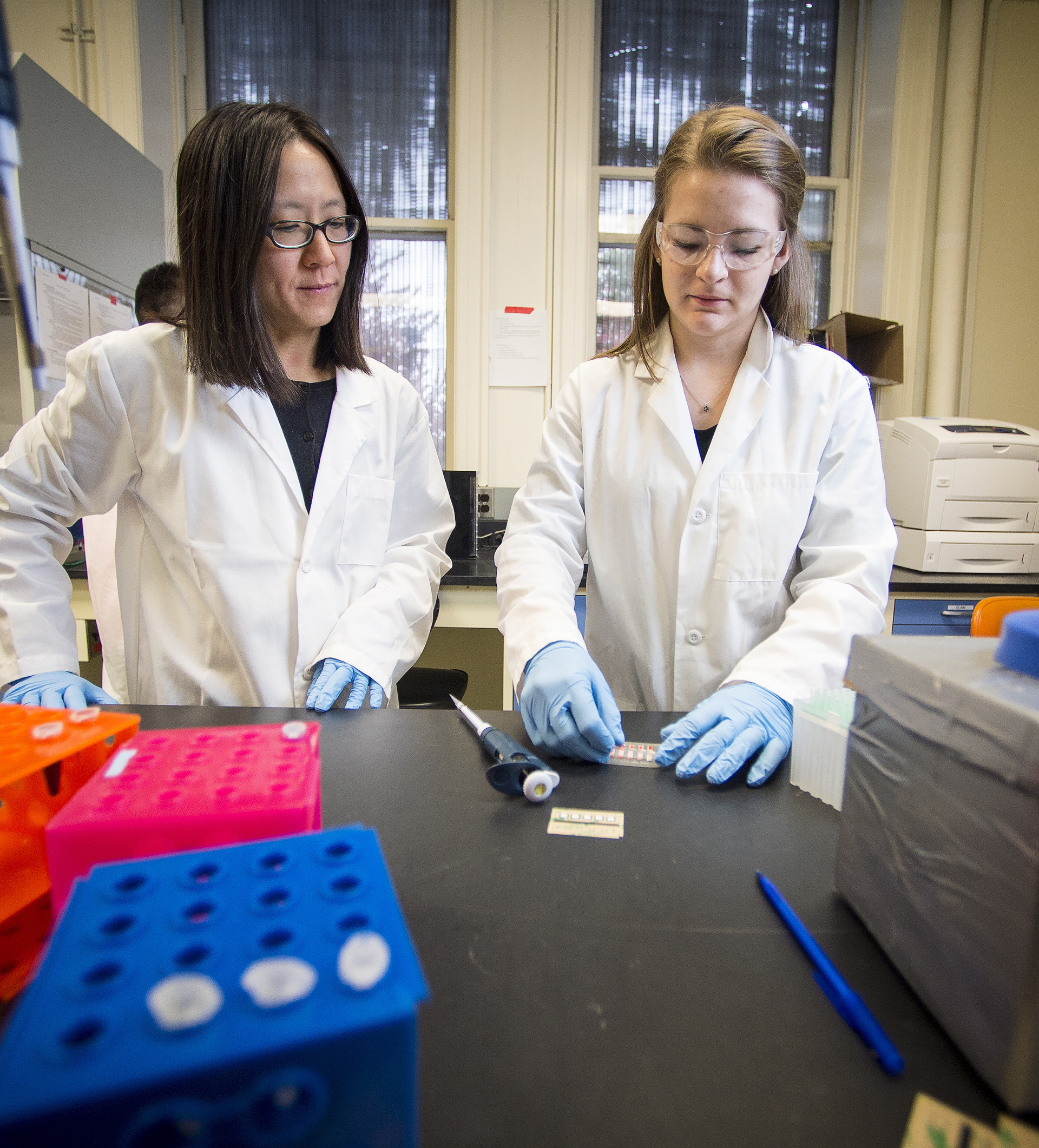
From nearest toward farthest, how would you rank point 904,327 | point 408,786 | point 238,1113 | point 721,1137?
point 238,1113 → point 721,1137 → point 408,786 → point 904,327

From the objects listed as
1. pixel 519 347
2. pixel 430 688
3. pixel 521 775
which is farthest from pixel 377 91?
pixel 521 775

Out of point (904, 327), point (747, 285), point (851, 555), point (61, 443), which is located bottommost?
point (851, 555)

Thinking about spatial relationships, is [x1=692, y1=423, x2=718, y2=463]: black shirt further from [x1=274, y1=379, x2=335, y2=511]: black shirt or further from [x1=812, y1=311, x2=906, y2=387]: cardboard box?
[x1=812, y1=311, x2=906, y2=387]: cardboard box

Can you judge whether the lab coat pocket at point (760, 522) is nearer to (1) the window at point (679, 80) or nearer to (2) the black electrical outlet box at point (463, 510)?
(2) the black electrical outlet box at point (463, 510)

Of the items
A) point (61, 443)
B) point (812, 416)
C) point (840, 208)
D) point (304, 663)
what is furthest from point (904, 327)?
point (61, 443)

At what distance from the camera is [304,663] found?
3.99 feet

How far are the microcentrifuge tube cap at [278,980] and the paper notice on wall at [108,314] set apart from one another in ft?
7.79

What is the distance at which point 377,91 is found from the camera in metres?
2.87

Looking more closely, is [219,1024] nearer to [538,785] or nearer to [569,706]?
[538,785]

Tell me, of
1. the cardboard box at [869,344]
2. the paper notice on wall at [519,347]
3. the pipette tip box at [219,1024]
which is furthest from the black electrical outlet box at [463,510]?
the pipette tip box at [219,1024]

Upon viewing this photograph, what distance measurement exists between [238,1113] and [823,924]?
1.39 feet

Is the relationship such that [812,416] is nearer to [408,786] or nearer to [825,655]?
[825,655]

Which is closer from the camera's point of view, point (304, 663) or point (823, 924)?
point (823, 924)

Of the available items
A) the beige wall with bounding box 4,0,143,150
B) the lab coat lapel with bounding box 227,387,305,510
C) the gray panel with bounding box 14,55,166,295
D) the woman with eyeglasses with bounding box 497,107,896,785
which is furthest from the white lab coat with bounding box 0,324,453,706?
the beige wall with bounding box 4,0,143,150
